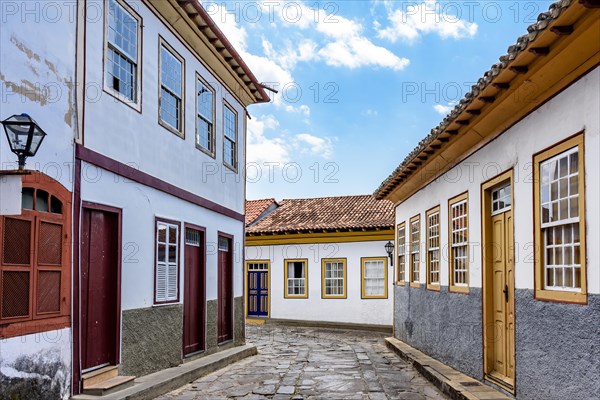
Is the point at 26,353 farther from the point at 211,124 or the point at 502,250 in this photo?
the point at 211,124

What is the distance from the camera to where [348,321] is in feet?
70.2

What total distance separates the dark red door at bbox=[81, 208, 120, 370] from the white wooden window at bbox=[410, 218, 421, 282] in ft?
22.2

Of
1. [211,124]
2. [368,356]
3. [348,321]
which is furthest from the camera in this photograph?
[348,321]

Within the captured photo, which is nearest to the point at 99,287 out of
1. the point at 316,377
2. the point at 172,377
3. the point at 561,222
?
the point at 172,377

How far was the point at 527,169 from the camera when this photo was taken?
688 centimetres

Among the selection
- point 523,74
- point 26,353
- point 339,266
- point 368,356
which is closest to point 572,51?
point 523,74

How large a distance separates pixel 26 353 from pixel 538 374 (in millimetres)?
4945

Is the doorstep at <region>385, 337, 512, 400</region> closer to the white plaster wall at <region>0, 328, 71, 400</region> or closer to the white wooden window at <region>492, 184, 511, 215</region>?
the white wooden window at <region>492, 184, 511, 215</region>

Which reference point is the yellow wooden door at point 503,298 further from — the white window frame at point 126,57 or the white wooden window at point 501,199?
the white window frame at point 126,57

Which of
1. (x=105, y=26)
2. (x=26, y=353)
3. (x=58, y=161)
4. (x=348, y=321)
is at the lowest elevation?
(x=348, y=321)

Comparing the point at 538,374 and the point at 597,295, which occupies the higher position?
the point at 597,295

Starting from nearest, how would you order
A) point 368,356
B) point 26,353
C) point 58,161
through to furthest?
point 26,353
point 58,161
point 368,356

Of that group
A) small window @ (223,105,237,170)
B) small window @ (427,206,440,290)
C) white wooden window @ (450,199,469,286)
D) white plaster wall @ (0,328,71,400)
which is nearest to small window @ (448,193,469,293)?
white wooden window @ (450,199,469,286)

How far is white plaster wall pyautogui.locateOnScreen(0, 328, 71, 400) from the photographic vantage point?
19.3ft
